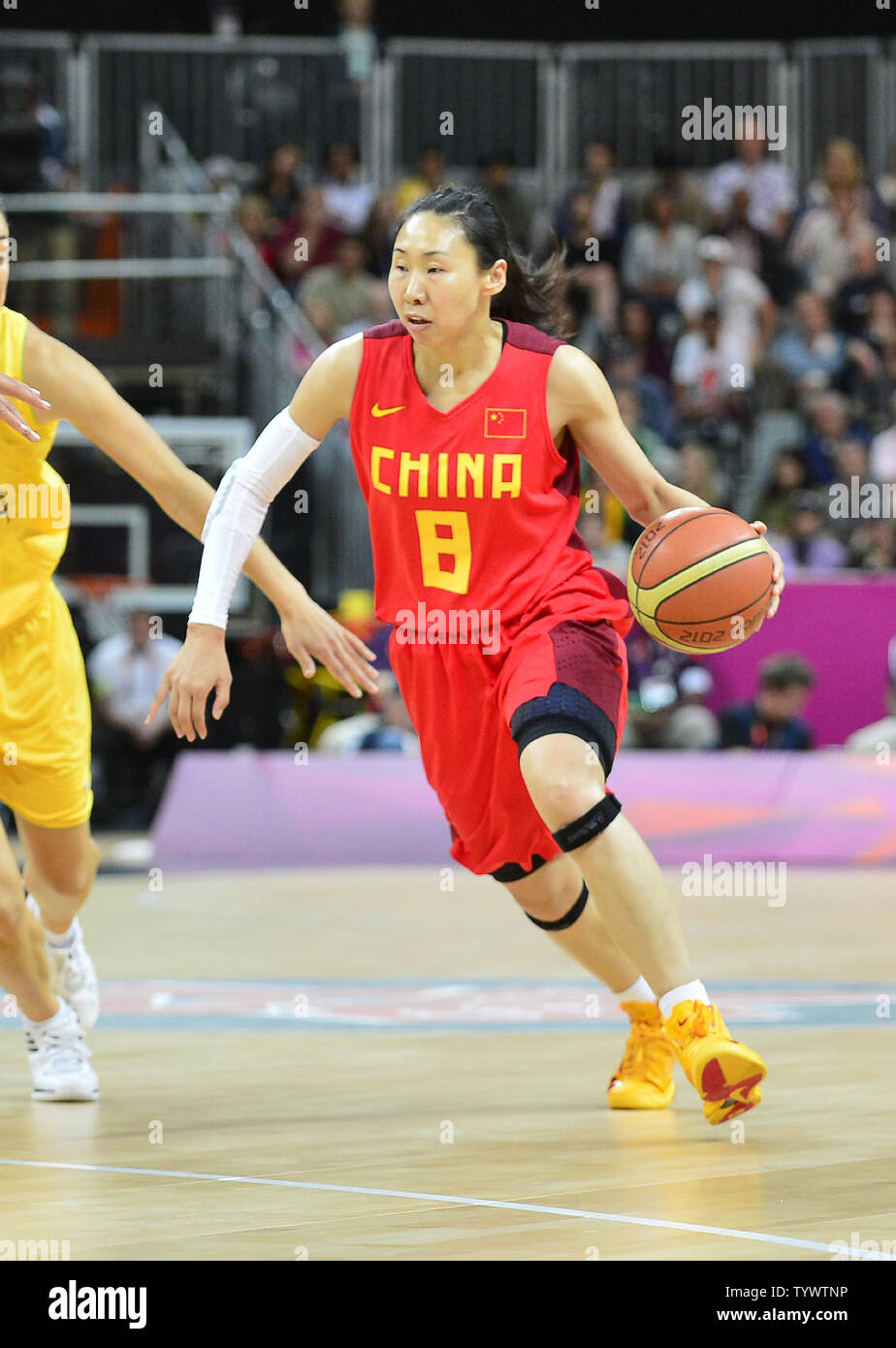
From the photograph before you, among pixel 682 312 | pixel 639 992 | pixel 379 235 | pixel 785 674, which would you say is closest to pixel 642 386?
pixel 682 312

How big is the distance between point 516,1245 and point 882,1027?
10.7 ft

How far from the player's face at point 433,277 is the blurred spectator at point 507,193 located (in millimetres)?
11975

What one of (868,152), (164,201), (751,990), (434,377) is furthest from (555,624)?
(868,152)

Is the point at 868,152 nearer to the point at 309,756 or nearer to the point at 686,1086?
the point at 309,756

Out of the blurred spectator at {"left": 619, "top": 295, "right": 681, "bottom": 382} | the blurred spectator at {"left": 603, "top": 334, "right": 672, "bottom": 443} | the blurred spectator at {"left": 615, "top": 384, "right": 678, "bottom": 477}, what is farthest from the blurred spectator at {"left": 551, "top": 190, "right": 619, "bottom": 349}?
the blurred spectator at {"left": 615, "top": 384, "right": 678, "bottom": 477}

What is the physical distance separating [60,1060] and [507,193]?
40.9 ft

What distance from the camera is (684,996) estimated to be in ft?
15.9

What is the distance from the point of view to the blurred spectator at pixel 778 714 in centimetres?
1259

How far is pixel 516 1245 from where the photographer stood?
3.76 meters

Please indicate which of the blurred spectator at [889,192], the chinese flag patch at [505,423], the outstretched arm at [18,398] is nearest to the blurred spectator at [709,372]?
the blurred spectator at [889,192]

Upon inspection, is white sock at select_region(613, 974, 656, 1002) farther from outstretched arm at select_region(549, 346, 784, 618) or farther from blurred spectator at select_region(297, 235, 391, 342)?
blurred spectator at select_region(297, 235, 391, 342)

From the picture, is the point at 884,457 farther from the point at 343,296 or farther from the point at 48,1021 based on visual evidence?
the point at 48,1021

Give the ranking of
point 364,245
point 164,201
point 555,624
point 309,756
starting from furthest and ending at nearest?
point 364,245, point 164,201, point 309,756, point 555,624

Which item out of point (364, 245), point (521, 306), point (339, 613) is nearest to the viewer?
point (521, 306)
